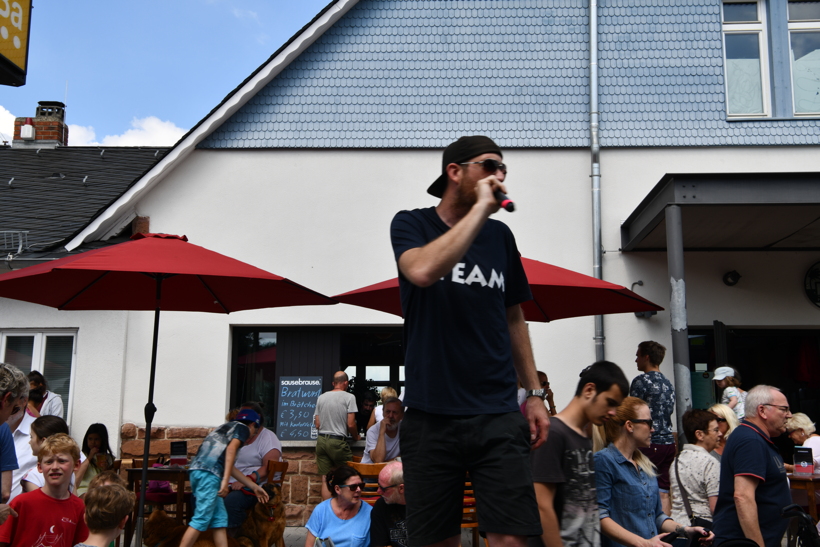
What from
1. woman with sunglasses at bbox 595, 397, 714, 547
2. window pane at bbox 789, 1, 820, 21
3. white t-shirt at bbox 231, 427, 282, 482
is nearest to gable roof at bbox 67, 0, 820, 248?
window pane at bbox 789, 1, 820, 21

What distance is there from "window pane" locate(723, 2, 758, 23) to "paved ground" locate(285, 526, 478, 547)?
761cm

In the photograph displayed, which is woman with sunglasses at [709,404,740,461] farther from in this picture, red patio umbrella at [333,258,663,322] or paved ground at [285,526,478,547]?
paved ground at [285,526,478,547]

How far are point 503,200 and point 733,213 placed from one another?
22.4 ft

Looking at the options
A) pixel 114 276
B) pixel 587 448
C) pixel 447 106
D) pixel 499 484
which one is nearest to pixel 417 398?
pixel 499 484

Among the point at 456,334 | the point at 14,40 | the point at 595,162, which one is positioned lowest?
the point at 456,334

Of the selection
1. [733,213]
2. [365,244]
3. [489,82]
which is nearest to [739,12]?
[489,82]

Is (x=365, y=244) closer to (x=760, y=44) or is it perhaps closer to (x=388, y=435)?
(x=388, y=435)

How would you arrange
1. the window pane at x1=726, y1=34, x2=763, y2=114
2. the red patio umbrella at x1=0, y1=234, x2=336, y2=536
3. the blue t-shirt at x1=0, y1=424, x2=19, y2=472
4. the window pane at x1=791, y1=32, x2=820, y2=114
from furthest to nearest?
the window pane at x1=726, y1=34, x2=763, y2=114 < the window pane at x1=791, y1=32, x2=820, y2=114 < the red patio umbrella at x1=0, y1=234, x2=336, y2=536 < the blue t-shirt at x1=0, y1=424, x2=19, y2=472

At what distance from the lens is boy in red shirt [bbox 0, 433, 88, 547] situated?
4008 millimetres

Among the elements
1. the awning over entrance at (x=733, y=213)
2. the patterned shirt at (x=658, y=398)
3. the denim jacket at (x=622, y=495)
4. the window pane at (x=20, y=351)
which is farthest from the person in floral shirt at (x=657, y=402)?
the window pane at (x=20, y=351)

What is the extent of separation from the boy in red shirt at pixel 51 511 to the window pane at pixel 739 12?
390 inches

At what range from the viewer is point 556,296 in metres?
6.88

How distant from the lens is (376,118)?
10.2 m

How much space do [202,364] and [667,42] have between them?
738cm
